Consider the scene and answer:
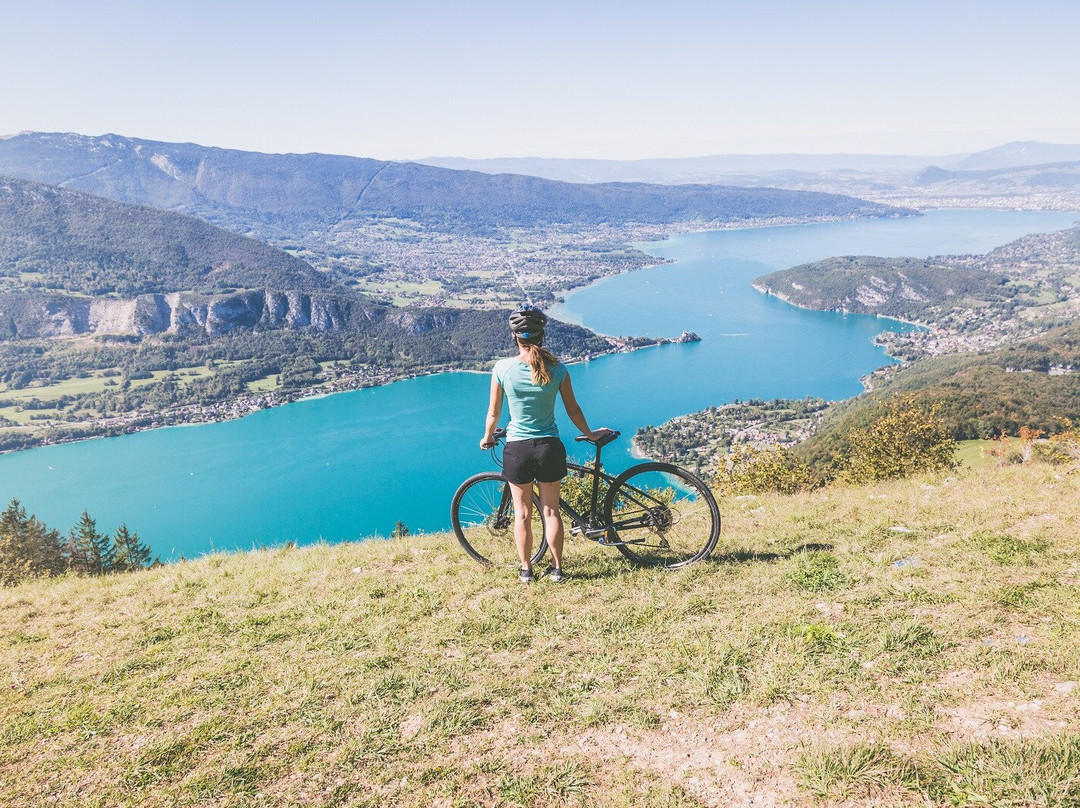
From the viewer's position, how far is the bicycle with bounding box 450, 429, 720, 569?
261 inches

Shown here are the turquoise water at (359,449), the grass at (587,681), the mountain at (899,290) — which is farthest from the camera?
the mountain at (899,290)

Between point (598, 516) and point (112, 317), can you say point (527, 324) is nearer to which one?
point (598, 516)

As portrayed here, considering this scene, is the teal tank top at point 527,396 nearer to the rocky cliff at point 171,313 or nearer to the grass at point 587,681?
the grass at point 587,681

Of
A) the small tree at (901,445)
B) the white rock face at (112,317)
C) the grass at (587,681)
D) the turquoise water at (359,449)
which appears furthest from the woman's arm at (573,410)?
the white rock face at (112,317)

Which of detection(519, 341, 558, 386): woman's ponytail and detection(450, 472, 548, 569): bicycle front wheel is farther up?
detection(519, 341, 558, 386): woman's ponytail

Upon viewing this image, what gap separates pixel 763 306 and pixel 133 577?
639 ft

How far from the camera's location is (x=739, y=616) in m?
5.14

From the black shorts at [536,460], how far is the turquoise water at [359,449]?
53539 millimetres

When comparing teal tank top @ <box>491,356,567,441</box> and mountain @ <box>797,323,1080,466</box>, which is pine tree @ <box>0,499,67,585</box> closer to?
teal tank top @ <box>491,356,567,441</box>

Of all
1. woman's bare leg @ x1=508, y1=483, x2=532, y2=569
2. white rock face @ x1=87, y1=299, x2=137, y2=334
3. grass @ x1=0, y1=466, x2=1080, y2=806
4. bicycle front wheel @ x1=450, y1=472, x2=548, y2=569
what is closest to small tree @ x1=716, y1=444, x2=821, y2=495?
bicycle front wheel @ x1=450, y1=472, x2=548, y2=569

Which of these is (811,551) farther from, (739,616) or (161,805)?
(161,805)

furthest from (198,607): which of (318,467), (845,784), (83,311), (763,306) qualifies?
(83,311)

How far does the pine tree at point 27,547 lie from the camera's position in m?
21.3

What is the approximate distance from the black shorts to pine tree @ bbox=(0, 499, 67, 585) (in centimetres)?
2105
